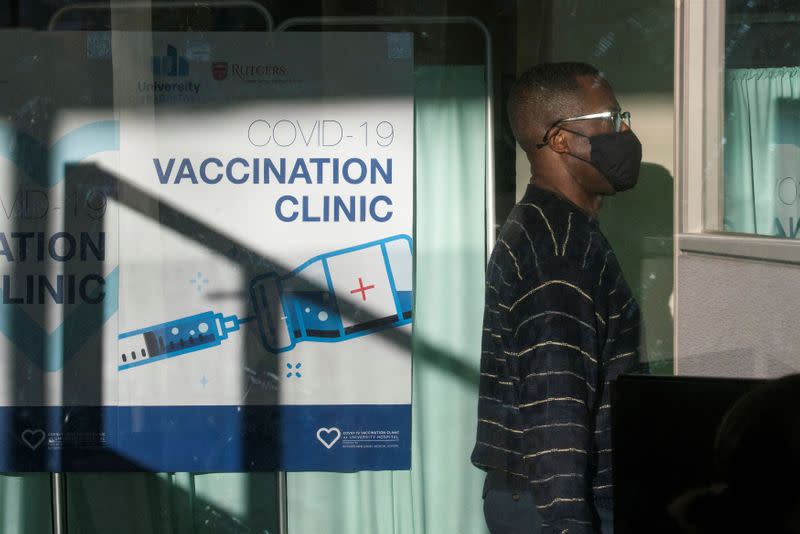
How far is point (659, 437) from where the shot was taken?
1505mm

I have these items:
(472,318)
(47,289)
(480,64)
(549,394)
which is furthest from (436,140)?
(47,289)

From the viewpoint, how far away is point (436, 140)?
302 centimetres

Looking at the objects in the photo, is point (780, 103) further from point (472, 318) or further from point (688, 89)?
point (472, 318)

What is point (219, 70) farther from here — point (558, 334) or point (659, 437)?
point (659, 437)

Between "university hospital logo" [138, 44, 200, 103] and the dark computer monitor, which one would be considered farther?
"university hospital logo" [138, 44, 200, 103]

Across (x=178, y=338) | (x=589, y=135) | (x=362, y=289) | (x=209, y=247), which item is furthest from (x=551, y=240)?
(x=178, y=338)

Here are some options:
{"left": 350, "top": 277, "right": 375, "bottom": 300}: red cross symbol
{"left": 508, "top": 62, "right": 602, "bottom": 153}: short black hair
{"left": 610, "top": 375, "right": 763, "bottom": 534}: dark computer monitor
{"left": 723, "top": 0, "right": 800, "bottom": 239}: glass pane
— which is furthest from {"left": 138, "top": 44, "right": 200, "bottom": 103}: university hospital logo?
{"left": 610, "top": 375, "right": 763, "bottom": 534}: dark computer monitor

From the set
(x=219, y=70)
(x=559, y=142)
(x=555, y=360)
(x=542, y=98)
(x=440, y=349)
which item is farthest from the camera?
(x=440, y=349)

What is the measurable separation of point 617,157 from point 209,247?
4.07ft

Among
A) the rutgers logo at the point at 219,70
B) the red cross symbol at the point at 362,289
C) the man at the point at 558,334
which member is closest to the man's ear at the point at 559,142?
the man at the point at 558,334

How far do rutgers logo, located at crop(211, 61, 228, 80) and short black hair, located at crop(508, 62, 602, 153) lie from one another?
2.82 feet

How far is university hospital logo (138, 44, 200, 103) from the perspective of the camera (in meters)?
2.95

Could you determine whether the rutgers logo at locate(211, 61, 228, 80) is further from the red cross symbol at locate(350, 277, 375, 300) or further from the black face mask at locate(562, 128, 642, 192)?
the black face mask at locate(562, 128, 642, 192)

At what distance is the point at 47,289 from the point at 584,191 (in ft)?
5.44
